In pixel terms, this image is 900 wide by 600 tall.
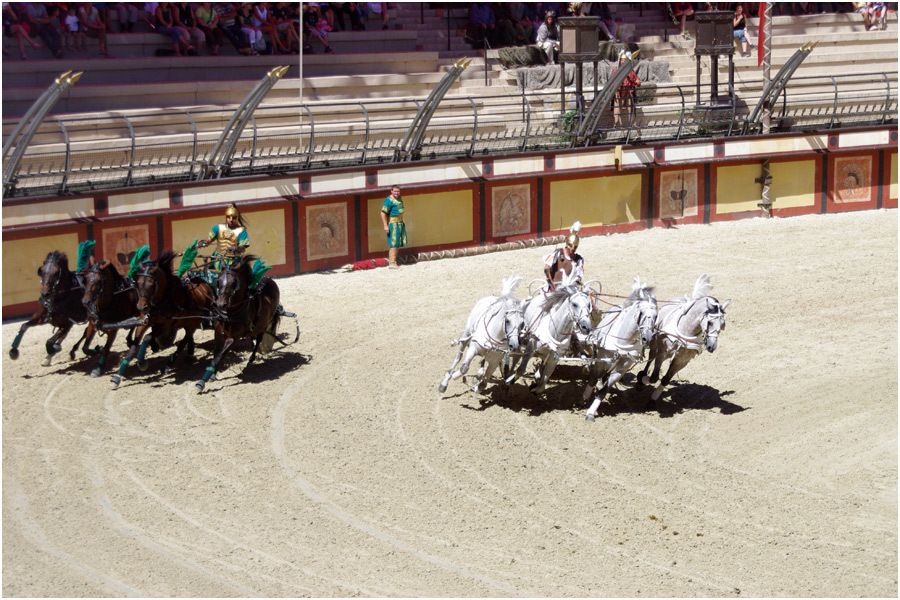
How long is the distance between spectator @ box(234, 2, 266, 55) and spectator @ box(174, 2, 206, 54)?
81 centimetres

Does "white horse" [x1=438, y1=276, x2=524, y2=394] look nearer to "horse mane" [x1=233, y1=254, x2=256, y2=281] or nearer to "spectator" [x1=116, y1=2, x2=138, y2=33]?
"horse mane" [x1=233, y1=254, x2=256, y2=281]

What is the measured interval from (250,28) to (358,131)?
540cm

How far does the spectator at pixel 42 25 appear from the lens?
25.3 meters

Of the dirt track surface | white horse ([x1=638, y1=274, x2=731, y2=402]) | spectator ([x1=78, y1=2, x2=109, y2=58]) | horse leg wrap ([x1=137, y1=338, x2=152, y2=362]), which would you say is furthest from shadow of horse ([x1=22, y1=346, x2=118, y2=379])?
spectator ([x1=78, y1=2, x2=109, y2=58])

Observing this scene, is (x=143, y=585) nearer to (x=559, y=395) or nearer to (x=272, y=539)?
(x=272, y=539)

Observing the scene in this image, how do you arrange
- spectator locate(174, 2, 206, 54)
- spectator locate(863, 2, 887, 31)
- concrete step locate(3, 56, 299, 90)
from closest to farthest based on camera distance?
concrete step locate(3, 56, 299, 90) < spectator locate(174, 2, 206, 54) < spectator locate(863, 2, 887, 31)

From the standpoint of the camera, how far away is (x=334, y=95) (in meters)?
26.9

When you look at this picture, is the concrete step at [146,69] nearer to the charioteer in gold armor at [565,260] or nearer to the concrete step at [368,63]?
the concrete step at [368,63]

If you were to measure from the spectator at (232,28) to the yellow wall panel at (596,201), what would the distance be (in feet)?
23.2

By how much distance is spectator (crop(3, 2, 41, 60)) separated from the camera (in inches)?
985

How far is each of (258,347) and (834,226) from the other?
12.8 metres

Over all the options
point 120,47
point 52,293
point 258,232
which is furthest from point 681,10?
point 52,293

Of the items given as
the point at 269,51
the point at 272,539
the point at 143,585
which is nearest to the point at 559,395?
the point at 272,539

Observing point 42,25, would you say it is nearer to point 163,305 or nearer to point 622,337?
point 163,305
